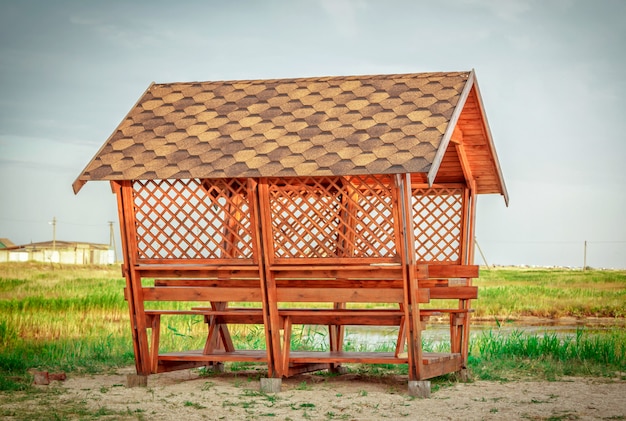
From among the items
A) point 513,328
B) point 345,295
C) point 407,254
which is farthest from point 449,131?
point 513,328

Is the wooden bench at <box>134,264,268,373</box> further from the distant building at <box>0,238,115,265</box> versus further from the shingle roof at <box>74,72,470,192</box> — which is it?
the distant building at <box>0,238,115,265</box>

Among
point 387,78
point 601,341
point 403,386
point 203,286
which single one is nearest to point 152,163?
point 203,286

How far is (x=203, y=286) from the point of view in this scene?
9.77 m

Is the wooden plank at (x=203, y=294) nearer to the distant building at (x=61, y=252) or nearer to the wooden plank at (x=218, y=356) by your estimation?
the wooden plank at (x=218, y=356)

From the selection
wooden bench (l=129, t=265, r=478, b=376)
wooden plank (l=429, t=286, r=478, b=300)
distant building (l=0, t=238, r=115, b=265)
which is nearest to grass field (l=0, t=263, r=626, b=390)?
wooden plank (l=429, t=286, r=478, b=300)

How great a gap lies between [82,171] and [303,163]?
2304mm

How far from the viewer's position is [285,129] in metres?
9.22

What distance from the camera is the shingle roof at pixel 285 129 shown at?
8531 millimetres

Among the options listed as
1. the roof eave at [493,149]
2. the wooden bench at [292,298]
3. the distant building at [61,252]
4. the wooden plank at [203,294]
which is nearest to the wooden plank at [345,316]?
the wooden bench at [292,298]

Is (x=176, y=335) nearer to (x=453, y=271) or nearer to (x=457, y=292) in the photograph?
Result: (x=453, y=271)

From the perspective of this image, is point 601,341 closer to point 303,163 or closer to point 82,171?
point 303,163

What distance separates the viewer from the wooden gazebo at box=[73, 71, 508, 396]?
854cm

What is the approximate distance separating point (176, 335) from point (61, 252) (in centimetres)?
5158

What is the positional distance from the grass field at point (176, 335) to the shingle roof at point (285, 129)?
272 centimetres
